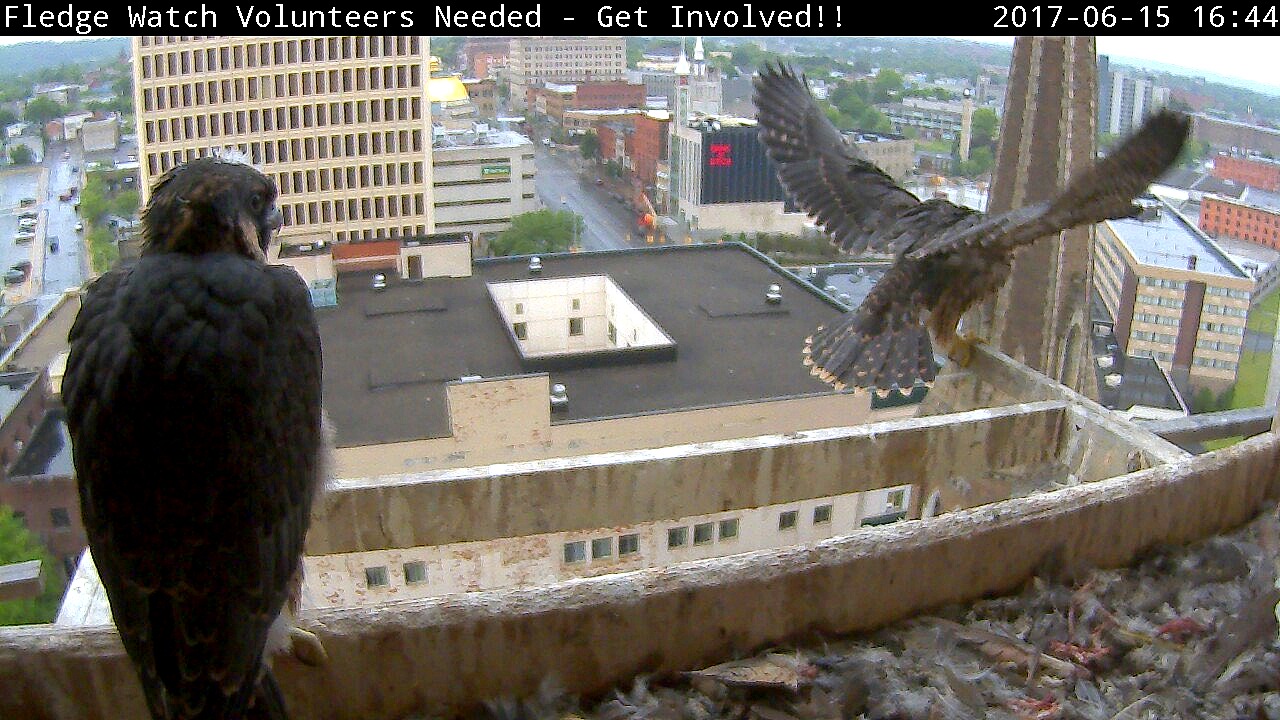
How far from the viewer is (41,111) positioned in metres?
32.6

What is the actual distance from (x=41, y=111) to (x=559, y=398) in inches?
1132

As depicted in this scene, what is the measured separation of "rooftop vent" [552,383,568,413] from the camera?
11016 millimetres

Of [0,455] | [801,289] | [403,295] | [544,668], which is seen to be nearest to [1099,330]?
[801,289]

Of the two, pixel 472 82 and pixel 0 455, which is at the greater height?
pixel 472 82

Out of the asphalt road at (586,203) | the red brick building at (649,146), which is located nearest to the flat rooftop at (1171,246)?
the asphalt road at (586,203)

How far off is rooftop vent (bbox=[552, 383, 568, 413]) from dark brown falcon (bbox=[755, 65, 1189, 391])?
5.85 metres

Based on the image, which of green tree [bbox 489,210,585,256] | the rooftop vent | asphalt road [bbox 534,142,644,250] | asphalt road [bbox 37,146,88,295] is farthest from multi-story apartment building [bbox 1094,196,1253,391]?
asphalt road [bbox 37,146,88,295]

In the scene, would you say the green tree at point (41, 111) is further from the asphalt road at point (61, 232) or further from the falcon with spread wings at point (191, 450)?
the falcon with spread wings at point (191, 450)

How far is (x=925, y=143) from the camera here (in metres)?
35.9

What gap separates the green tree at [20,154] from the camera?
3053 centimetres

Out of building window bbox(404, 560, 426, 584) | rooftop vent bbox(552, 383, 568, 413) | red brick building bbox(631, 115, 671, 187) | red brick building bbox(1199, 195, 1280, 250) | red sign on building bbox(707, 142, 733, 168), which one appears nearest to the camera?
building window bbox(404, 560, 426, 584)
